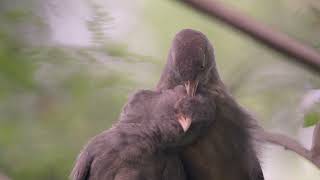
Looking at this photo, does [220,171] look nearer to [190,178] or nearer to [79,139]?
[190,178]

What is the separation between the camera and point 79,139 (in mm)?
1335

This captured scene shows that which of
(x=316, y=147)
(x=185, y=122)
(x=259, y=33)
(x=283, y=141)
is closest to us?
(x=259, y=33)

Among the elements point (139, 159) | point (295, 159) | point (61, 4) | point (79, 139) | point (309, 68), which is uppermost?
point (309, 68)

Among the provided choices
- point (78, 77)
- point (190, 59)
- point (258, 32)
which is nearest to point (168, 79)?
point (190, 59)

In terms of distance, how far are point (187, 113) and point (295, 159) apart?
37.6 inches

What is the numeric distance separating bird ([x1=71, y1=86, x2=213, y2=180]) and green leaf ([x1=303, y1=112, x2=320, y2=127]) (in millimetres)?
163

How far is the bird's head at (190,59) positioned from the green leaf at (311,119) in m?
0.16

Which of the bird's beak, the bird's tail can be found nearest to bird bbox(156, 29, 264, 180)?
the bird's beak

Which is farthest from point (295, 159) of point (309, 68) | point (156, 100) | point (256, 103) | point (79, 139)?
point (309, 68)

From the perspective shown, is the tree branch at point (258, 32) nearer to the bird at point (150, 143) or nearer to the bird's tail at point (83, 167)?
the bird at point (150, 143)

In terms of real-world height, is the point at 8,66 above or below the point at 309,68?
below

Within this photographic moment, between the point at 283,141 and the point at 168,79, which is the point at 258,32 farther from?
the point at 283,141

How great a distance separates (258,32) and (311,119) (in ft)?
1.06

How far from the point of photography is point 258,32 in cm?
85
